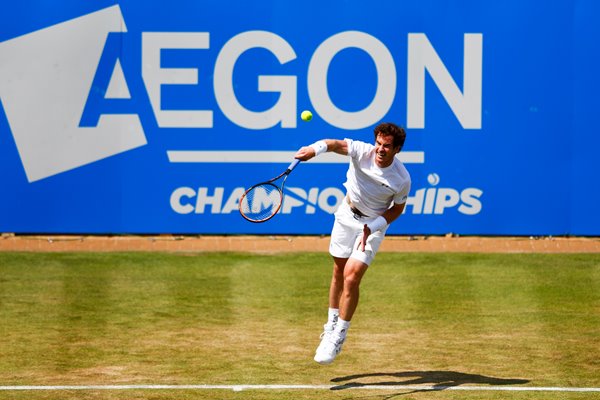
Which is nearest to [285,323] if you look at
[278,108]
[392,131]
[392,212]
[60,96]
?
[392,212]

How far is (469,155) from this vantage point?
598 inches

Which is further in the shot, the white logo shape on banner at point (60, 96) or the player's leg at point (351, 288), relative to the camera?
the white logo shape on banner at point (60, 96)

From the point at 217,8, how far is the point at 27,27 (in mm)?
2408

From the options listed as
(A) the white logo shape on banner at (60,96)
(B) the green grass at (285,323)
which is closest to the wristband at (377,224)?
(B) the green grass at (285,323)

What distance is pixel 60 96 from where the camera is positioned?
49.9ft

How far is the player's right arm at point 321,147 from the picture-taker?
28.6 feet

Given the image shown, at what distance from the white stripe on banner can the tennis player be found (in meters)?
5.27

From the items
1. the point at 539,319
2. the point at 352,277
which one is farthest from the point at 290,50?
the point at 352,277

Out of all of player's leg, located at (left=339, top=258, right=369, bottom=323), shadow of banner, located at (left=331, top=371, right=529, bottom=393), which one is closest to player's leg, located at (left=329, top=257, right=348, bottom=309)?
player's leg, located at (left=339, top=258, right=369, bottom=323)

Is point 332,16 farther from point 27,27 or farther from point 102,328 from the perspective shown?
point 102,328

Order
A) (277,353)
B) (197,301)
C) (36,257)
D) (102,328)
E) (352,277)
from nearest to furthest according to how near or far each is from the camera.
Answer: (352,277) < (277,353) < (102,328) < (197,301) < (36,257)

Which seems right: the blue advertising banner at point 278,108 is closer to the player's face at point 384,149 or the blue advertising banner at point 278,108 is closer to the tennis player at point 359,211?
the tennis player at point 359,211

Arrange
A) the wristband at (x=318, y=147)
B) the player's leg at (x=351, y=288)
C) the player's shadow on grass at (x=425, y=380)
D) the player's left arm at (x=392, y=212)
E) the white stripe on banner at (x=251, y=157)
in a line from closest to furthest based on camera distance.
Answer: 1. the wristband at (x=318, y=147)
2. the player's shadow on grass at (x=425, y=380)
3. the player's leg at (x=351, y=288)
4. the player's left arm at (x=392, y=212)
5. the white stripe on banner at (x=251, y=157)

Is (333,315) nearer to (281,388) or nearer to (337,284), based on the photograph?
(337,284)
